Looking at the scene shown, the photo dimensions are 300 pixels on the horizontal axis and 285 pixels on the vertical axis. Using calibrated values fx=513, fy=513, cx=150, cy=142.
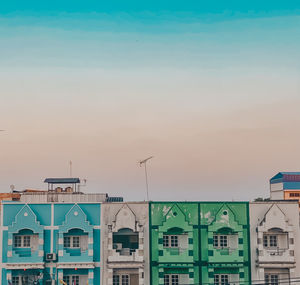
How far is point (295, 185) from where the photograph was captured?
5906 inches

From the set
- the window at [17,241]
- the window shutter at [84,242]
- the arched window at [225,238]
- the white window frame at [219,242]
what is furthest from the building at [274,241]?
the window at [17,241]

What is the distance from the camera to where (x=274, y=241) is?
53.8 meters

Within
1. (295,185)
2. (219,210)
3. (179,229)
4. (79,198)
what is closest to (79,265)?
(79,198)

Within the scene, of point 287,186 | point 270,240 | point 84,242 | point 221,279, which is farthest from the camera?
point 287,186

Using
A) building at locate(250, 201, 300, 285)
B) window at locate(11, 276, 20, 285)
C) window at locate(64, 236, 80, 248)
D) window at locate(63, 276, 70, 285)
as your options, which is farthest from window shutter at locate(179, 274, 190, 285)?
window at locate(11, 276, 20, 285)

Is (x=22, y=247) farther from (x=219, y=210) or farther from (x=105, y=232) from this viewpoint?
(x=219, y=210)

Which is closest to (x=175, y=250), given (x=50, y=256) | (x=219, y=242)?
(x=219, y=242)

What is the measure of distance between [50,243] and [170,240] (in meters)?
12.4

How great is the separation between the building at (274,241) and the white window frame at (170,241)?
7857mm

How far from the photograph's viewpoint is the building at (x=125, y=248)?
52094mm

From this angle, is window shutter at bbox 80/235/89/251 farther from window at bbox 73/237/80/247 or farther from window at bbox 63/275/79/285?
window at bbox 63/275/79/285

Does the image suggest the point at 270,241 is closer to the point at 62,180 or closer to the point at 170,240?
the point at 170,240

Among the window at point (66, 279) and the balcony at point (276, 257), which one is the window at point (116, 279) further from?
the balcony at point (276, 257)

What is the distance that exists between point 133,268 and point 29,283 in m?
10.6
